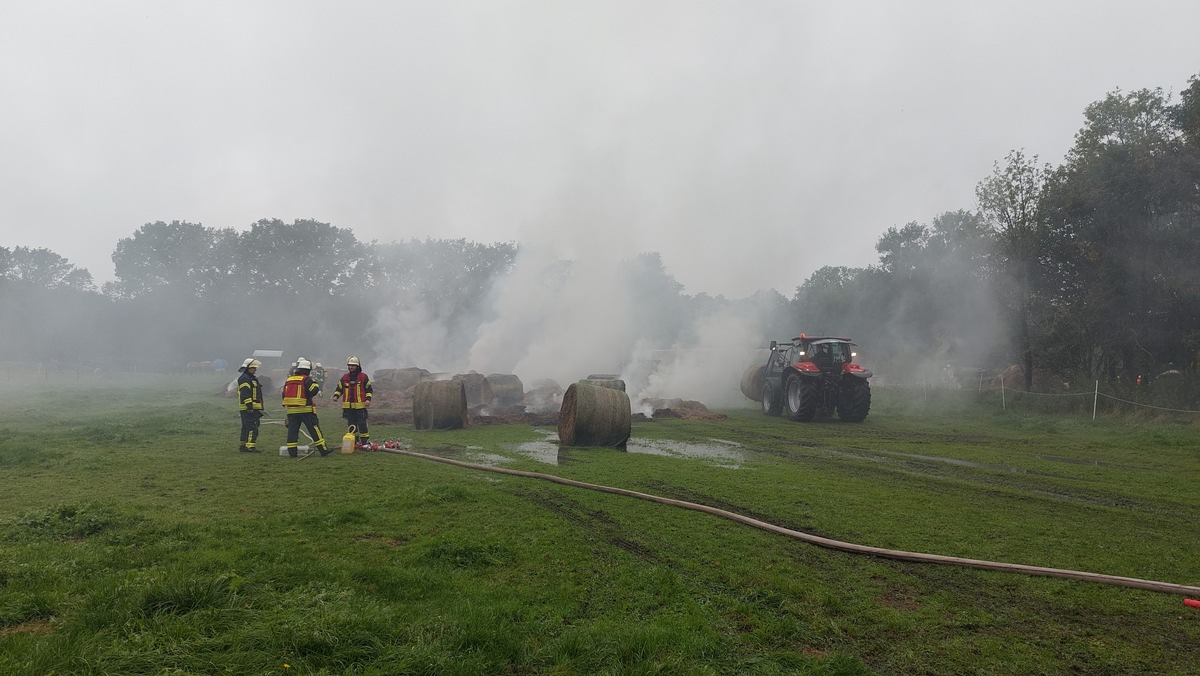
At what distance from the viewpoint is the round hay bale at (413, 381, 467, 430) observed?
54.0 ft

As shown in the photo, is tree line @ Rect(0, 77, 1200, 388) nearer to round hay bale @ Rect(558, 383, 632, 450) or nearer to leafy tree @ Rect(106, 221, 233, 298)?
leafy tree @ Rect(106, 221, 233, 298)

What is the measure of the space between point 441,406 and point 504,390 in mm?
8217

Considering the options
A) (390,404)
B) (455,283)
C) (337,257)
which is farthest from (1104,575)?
(337,257)

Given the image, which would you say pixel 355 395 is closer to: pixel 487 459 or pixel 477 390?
pixel 487 459

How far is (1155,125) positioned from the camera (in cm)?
1992

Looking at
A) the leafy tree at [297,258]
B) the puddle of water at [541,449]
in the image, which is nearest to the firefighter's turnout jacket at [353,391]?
the puddle of water at [541,449]

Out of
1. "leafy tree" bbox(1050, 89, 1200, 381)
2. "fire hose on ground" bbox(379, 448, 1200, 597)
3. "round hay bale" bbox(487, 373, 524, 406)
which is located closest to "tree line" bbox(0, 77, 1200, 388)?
"leafy tree" bbox(1050, 89, 1200, 381)

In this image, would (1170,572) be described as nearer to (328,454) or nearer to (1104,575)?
(1104,575)

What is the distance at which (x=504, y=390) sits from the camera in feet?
80.9

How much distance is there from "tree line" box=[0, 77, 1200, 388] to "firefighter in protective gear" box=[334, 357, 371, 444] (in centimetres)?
2158

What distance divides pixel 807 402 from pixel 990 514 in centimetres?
1222

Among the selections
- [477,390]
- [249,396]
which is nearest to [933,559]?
[249,396]

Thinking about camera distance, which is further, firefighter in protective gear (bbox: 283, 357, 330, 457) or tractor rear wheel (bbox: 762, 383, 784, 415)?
tractor rear wheel (bbox: 762, 383, 784, 415)

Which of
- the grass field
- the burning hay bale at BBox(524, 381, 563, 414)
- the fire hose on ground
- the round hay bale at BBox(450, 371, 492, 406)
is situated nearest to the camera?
the grass field
